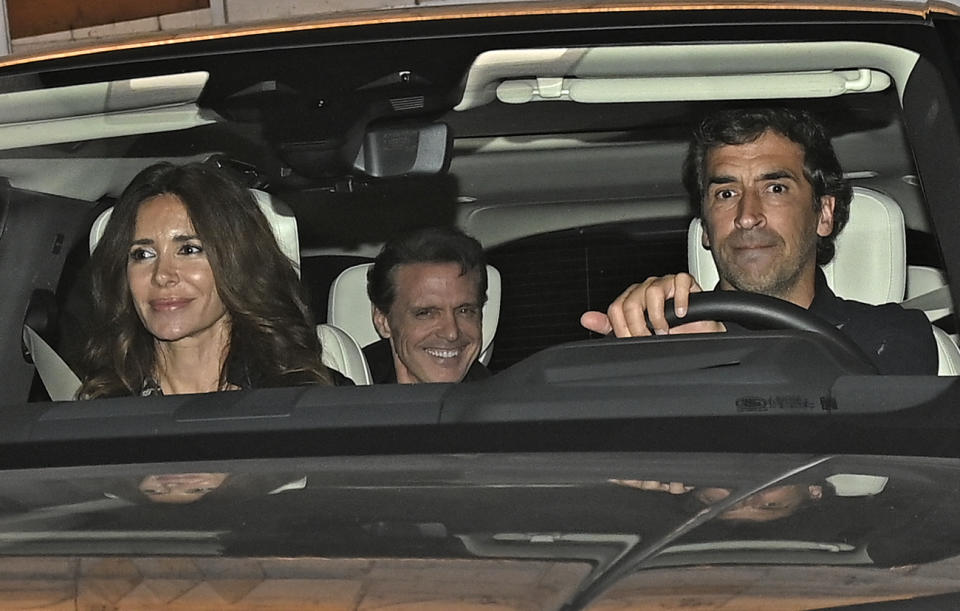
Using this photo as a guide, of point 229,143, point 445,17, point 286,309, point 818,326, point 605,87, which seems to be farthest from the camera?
point 286,309

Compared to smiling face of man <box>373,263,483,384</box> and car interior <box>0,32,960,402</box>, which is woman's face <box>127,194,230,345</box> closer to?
car interior <box>0,32,960,402</box>

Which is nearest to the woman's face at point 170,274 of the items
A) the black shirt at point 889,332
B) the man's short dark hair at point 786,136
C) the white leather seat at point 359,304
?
the white leather seat at point 359,304

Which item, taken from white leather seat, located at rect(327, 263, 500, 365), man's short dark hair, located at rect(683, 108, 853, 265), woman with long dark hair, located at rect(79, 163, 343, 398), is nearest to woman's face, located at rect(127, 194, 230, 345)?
woman with long dark hair, located at rect(79, 163, 343, 398)

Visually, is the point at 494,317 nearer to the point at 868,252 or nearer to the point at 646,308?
the point at 868,252

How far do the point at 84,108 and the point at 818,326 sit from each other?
51.2 inches

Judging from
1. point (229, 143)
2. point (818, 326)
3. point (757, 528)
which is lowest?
point (757, 528)

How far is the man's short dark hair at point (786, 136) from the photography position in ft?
10.7

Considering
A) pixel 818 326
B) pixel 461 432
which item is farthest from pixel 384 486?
pixel 818 326

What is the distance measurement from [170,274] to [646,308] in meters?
1.33

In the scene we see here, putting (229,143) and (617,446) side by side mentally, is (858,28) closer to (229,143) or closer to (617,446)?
(617,446)

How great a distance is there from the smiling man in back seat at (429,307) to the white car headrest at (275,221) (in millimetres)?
218

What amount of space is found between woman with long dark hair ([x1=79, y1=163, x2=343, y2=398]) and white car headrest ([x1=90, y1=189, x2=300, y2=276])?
0.06m

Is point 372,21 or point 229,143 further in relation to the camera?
point 229,143

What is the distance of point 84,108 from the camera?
2.74 metres
